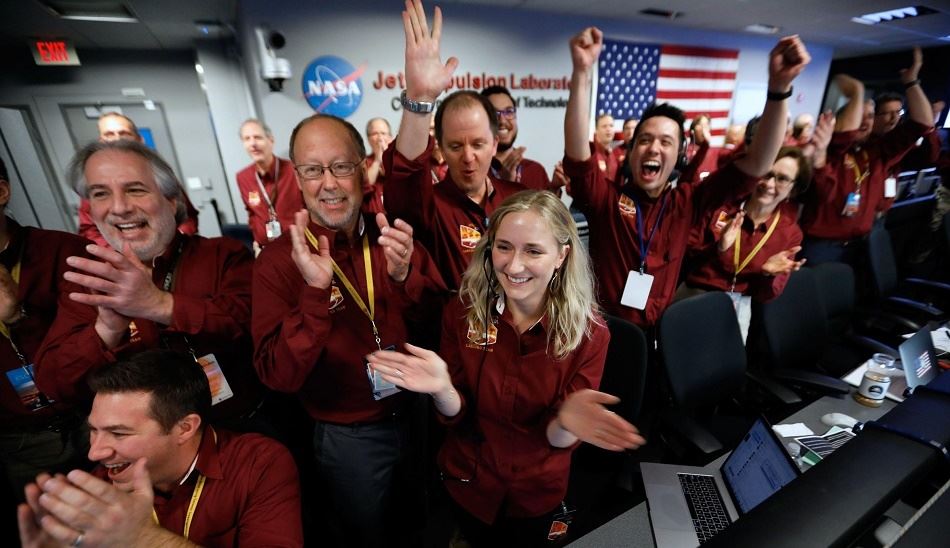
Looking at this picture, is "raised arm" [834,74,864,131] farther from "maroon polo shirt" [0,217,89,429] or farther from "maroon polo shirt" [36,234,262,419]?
"maroon polo shirt" [0,217,89,429]

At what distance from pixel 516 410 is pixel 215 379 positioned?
1.09 metres

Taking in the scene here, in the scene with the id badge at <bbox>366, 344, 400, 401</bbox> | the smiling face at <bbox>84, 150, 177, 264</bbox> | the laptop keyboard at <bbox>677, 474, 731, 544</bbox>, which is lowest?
the laptop keyboard at <bbox>677, 474, 731, 544</bbox>

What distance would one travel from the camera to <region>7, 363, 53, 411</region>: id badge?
141 cm

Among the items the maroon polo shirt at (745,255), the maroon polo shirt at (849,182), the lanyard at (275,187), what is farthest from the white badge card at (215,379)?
the maroon polo shirt at (849,182)

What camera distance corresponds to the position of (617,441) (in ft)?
3.38

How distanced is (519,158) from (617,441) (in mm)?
2405

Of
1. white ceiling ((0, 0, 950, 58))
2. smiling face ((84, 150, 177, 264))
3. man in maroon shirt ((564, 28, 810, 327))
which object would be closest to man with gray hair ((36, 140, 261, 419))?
smiling face ((84, 150, 177, 264))

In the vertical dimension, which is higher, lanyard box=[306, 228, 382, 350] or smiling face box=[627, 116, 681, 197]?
smiling face box=[627, 116, 681, 197]

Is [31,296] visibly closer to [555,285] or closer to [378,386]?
[378,386]

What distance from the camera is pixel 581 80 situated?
5.68ft

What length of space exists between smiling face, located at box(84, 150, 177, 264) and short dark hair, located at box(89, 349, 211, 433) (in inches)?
16.9

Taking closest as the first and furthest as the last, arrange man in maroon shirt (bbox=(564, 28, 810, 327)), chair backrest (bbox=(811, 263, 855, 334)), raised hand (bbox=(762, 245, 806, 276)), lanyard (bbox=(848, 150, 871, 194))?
1. man in maroon shirt (bbox=(564, 28, 810, 327))
2. raised hand (bbox=(762, 245, 806, 276))
3. chair backrest (bbox=(811, 263, 855, 334))
4. lanyard (bbox=(848, 150, 871, 194))

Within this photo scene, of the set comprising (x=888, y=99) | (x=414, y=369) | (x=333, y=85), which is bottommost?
(x=414, y=369)

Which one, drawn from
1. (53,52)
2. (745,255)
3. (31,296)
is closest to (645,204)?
(745,255)
